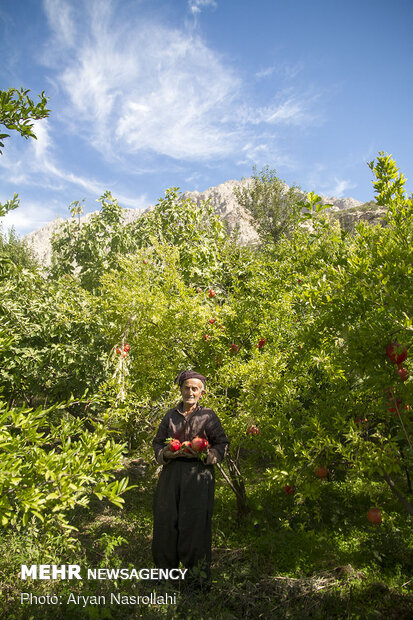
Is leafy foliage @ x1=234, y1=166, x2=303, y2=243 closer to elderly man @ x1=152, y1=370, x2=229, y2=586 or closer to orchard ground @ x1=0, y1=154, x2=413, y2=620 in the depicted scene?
orchard ground @ x1=0, y1=154, x2=413, y2=620

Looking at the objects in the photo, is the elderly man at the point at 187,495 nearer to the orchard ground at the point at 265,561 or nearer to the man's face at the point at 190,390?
the man's face at the point at 190,390

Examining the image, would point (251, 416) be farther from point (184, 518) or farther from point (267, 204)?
point (267, 204)

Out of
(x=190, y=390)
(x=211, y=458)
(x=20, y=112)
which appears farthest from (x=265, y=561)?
(x=20, y=112)

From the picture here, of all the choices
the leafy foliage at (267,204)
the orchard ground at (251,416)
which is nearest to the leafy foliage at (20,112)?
the orchard ground at (251,416)

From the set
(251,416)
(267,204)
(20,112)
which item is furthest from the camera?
(267,204)

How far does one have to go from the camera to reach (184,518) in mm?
3059

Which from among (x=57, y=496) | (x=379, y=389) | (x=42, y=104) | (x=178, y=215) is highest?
(x=178, y=215)

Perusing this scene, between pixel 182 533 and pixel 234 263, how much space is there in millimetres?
4279

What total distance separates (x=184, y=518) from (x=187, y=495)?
0.20 m

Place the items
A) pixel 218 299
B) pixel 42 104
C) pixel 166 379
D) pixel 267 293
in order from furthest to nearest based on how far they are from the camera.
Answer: pixel 218 299 < pixel 267 293 < pixel 166 379 < pixel 42 104

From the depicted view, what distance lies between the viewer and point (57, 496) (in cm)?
163

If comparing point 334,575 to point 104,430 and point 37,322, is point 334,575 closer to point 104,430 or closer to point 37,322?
point 104,430

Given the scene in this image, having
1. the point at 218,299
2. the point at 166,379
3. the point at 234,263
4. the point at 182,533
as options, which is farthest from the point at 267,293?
the point at 182,533

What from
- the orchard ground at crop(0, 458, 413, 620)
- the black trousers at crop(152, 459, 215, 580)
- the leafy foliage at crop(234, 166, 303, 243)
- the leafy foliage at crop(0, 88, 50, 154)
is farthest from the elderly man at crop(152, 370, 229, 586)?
the leafy foliage at crop(234, 166, 303, 243)
